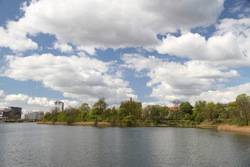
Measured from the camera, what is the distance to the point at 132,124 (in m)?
158

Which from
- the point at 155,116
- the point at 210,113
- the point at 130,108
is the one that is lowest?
the point at 155,116

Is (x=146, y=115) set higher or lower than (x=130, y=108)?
lower

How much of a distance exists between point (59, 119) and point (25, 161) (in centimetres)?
16587

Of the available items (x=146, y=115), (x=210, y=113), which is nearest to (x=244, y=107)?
(x=210, y=113)

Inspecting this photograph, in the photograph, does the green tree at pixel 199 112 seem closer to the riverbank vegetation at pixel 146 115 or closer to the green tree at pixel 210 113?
the riverbank vegetation at pixel 146 115

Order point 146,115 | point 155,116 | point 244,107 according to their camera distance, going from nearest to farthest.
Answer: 1. point 244,107
2. point 155,116
3. point 146,115

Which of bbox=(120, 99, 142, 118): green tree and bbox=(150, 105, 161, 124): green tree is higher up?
bbox=(120, 99, 142, 118): green tree

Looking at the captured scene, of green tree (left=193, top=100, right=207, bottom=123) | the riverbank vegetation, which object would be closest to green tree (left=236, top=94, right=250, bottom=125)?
the riverbank vegetation

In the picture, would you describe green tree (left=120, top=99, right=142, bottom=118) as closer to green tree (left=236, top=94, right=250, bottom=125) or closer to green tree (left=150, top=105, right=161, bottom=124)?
green tree (left=150, top=105, right=161, bottom=124)

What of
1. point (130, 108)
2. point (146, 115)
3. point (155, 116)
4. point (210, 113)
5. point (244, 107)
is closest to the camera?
point (244, 107)

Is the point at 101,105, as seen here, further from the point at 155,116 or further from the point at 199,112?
the point at 199,112

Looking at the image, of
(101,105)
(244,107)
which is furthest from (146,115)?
(244,107)

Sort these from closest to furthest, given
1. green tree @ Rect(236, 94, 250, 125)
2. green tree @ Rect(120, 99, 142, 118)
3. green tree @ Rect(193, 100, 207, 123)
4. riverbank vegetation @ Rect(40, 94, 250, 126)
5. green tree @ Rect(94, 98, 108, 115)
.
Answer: green tree @ Rect(236, 94, 250, 125), riverbank vegetation @ Rect(40, 94, 250, 126), green tree @ Rect(193, 100, 207, 123), green tree @ Rect(120, 99, 142, 118), green tree @ Rect(94, 98, 108, 115)

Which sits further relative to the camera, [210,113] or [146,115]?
[146,115]
